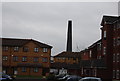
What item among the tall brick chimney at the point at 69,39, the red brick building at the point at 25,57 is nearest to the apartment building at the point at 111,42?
the red brick building at the point at 25,57

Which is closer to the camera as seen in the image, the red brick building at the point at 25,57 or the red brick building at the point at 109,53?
the red brick building at the point at 109,53

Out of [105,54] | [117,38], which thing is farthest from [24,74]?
[117,38]

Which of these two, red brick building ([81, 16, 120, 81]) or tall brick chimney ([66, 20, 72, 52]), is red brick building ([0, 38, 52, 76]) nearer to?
red brick building ([81, 16, 120, 81])

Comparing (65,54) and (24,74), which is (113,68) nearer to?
(24,74)

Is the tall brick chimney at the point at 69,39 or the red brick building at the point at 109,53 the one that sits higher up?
the tall brick chimney at the point at 69,39

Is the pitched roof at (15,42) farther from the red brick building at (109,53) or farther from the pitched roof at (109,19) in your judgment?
the pitched roof at (109,19)

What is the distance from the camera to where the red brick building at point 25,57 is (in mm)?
72312

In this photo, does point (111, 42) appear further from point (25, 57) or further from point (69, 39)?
point (69, 39)

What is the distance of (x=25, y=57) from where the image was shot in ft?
242

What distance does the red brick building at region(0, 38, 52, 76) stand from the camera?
237 feet

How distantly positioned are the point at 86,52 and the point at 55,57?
109 feet

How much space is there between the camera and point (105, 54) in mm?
52844

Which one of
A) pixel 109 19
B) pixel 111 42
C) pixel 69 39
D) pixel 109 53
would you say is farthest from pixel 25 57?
pixel 69 39

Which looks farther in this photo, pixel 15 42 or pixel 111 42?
pixel 15 42
